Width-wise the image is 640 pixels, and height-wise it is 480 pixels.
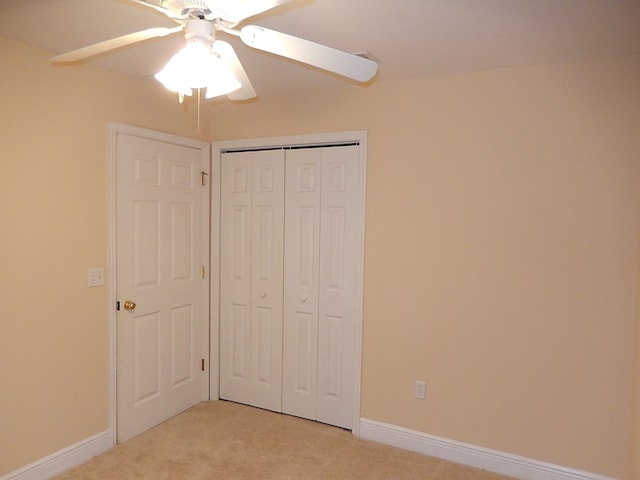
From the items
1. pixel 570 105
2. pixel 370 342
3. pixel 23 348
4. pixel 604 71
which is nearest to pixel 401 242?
pixel 370 342

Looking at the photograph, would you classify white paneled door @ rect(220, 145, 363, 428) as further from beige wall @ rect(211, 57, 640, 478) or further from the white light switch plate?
the white light switch plate

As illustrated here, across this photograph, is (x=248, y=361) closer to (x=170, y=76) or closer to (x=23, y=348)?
(x=23, y=348)

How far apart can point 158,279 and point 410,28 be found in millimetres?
2251

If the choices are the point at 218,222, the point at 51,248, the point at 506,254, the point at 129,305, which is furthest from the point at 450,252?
the point at 51,248

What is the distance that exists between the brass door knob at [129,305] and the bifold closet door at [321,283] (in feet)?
3.41

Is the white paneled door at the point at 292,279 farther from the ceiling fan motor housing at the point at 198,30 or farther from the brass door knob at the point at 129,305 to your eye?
the ceiling fan motor housing at the point at 198,30

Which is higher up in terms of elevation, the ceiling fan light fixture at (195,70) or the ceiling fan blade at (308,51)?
the ceiling fan blade at (308,51)

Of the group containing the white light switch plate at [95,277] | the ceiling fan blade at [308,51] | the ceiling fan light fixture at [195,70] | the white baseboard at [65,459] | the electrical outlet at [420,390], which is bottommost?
the white baseboard at [65,459]

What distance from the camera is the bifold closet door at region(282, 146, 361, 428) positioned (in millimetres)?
3141

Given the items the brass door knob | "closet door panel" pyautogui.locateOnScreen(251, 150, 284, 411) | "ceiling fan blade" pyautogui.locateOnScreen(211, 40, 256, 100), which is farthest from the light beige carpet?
"ceiling fan blade" pyautogui.locateOnScreen(211, 40, 256, 100)

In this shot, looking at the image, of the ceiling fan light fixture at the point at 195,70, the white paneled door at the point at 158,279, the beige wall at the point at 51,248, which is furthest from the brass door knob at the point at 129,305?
the ceiling fan light fixture at the point at 195,70

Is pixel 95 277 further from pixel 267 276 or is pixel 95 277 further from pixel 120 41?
pixel 120 41

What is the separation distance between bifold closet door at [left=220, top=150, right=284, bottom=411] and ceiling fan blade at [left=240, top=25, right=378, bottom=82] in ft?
5.77

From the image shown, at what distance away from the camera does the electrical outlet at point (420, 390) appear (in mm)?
2912
